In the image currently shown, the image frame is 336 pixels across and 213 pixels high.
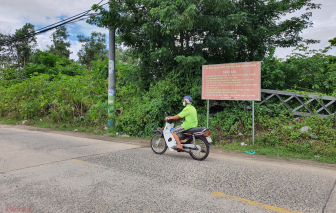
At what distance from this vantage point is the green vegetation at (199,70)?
813 cm

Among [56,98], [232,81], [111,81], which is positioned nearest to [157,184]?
[232,81]

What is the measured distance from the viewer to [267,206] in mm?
3617

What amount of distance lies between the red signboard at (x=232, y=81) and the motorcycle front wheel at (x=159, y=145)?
3.02m

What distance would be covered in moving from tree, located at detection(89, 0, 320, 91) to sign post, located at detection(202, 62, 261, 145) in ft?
2.69

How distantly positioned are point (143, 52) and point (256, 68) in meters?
5.39

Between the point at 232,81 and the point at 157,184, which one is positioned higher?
the point at 232,81

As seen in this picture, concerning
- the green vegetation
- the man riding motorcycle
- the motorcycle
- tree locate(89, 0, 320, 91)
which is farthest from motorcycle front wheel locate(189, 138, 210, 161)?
tree locate(89, 0, 320, 91)

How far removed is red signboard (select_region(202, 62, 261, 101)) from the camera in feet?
27.0

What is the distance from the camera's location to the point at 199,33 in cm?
1002

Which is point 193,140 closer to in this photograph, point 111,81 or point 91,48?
point 111,81

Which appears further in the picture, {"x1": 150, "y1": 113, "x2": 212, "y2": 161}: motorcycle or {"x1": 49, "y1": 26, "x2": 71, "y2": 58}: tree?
{"x1": 49, "y1": 26, "x2": 71, "y2": 58}: tree

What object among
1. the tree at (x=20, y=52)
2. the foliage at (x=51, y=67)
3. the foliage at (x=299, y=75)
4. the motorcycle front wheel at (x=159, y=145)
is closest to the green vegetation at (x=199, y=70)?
the foliage at (x=299, y=75)

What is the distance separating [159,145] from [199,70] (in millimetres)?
4209

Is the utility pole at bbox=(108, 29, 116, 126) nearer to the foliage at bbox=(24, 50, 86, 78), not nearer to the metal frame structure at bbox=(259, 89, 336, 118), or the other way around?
the metal frame structure at bbox=(259, 89, 336, 118)
